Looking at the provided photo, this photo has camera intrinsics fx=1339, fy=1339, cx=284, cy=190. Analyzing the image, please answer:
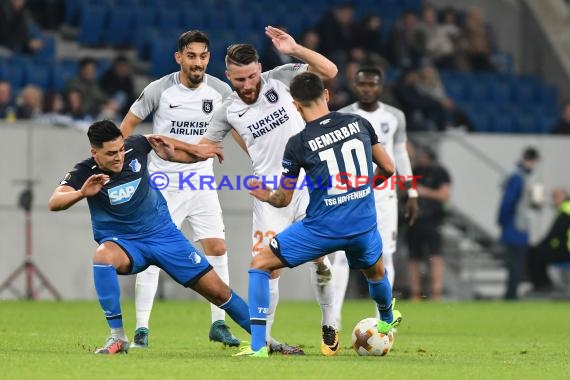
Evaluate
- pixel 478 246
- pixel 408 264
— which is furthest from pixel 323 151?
pixel 478 246

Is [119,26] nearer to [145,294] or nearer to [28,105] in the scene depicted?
[28,105]

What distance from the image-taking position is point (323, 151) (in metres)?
9.44

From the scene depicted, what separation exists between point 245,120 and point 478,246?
41.0 ft

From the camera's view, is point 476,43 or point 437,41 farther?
point 476,43

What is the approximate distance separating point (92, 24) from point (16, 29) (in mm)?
1929

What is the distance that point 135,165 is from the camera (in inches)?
392

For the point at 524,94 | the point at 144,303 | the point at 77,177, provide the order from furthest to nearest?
the point at 524,94 < the point at 144,303 < the point at 77,177

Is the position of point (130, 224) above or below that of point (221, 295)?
above

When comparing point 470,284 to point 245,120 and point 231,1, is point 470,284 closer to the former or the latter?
point 231,1

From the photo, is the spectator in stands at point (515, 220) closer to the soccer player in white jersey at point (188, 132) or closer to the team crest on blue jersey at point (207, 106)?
the soccer player in white jersey at point (188, 132)

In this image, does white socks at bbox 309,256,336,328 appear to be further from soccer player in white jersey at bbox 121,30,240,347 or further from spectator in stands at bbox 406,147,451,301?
spectator in stands at bbox 406,147,451,301

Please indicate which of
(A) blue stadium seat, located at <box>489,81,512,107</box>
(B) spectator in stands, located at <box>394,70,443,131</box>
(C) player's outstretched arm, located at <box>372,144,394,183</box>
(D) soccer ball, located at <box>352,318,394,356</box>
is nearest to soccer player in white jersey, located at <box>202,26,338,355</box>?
(D) soccer ball, located at <box>352,318,394,356</box>

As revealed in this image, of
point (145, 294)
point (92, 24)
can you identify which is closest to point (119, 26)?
point (92, 24)

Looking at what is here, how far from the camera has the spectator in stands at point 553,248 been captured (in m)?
21.5
